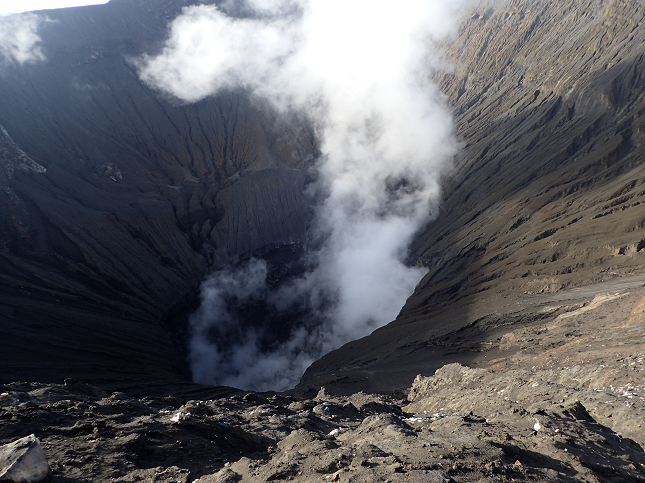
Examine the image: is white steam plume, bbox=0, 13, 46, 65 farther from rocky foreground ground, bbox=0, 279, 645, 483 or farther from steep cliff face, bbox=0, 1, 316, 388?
rocky foreground ground, bbox=0, 279, 645, 483

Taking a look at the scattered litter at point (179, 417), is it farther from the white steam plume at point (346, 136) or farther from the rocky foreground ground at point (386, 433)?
the white steam plume at point (346, 136)

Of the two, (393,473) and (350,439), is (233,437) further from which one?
(393,473)

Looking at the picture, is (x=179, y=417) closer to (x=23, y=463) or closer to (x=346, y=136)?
(x=23, y=463)

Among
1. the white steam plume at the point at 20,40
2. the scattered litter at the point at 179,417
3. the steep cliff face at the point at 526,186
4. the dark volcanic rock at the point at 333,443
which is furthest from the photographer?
the white steam plume at the point at 20,40

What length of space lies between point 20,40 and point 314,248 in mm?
49677

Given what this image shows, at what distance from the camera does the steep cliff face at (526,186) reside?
3316 cm

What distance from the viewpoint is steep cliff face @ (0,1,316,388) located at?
3941cm

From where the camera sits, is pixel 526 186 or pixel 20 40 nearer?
pixel 526 186

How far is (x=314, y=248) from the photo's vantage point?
7131 centimetres

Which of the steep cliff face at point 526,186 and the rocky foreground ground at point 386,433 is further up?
the steep cliff face at point 526,186

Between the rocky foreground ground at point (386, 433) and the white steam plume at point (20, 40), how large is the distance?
203ft

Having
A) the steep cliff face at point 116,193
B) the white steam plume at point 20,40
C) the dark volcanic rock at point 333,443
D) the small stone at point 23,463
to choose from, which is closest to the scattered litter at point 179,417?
the dark volcanic rock at point 333,443

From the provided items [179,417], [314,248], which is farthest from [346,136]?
[179,417]

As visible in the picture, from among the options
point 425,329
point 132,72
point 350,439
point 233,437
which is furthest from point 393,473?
point 132,72
